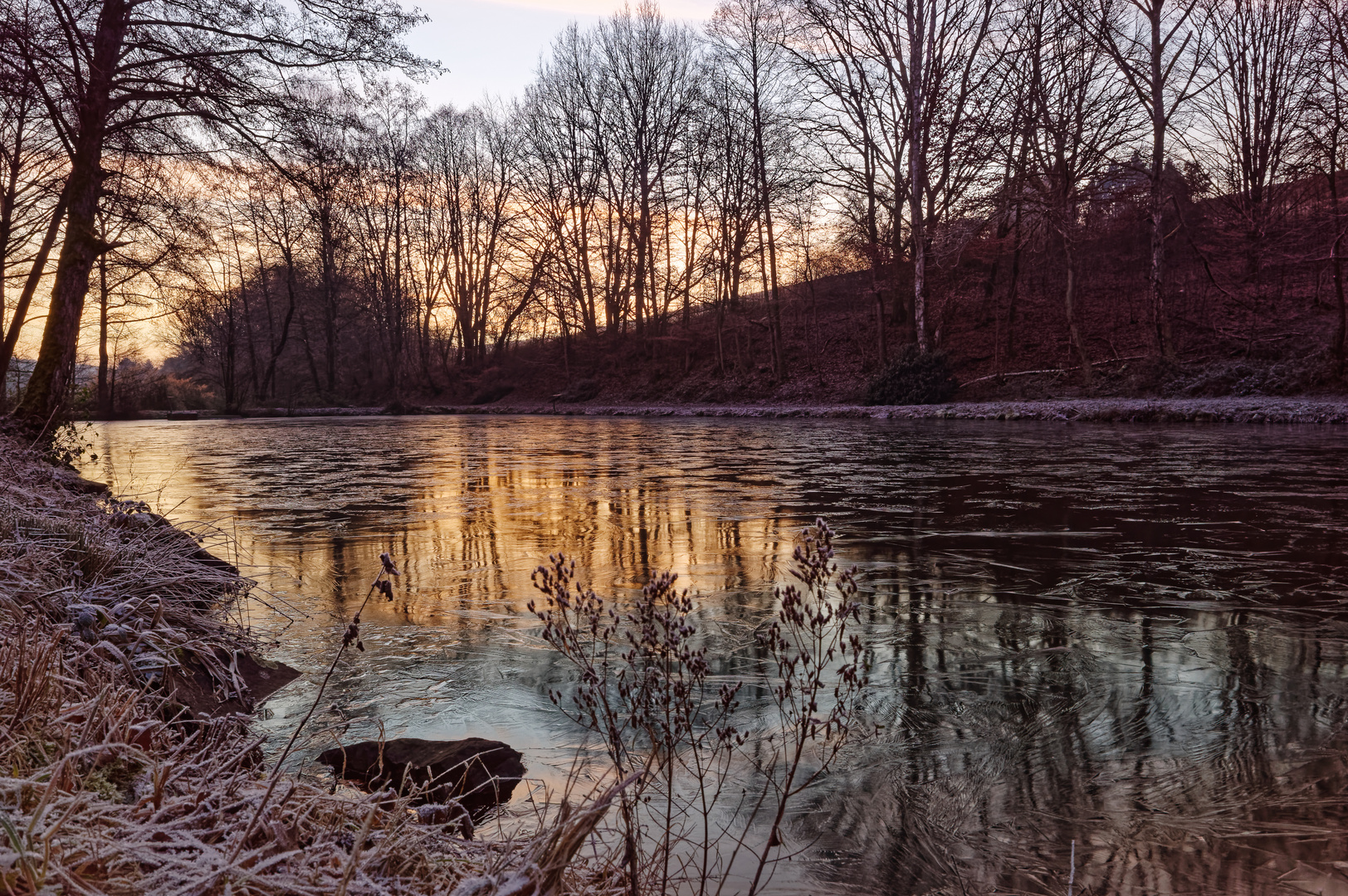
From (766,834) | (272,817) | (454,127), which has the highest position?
(454,127)

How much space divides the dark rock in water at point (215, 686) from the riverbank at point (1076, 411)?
60.8 ft

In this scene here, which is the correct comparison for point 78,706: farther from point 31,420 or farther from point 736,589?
point 31,420

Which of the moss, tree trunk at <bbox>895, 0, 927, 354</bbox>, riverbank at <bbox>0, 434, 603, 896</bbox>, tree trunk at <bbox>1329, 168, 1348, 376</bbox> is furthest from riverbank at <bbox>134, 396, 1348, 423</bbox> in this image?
the moss

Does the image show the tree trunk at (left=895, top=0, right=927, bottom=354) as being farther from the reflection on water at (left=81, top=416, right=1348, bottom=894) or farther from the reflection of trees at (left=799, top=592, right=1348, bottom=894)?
the reflection of trees at (left=799, top=592, right=1348, bottom=894)

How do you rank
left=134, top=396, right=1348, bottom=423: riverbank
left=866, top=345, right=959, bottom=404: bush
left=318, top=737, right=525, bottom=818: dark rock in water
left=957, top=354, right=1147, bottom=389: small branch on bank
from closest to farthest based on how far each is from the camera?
left=318, top=737, right=525, bottom=818: dark rock in water → left=134, top=396, right=1348, bottom=423: riverbank → left=957, top=354, right=1147, bottom=389: small branch on bank → left=866, top=345, right=959, bottom=404: bush

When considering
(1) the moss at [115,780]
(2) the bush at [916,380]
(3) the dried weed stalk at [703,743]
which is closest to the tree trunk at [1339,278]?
(2) the bush at [916,380]

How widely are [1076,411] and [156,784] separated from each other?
20947 mm

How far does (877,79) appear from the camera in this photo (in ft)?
86.6

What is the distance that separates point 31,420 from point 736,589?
8.96 m

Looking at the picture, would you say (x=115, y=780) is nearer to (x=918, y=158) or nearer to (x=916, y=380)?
(x=916, y=380)

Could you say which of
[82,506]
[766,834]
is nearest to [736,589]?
[766,834]

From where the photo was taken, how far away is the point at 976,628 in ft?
14.2

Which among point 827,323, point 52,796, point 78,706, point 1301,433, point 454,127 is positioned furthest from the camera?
point 454,127

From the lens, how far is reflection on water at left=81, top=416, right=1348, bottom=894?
2.38m
